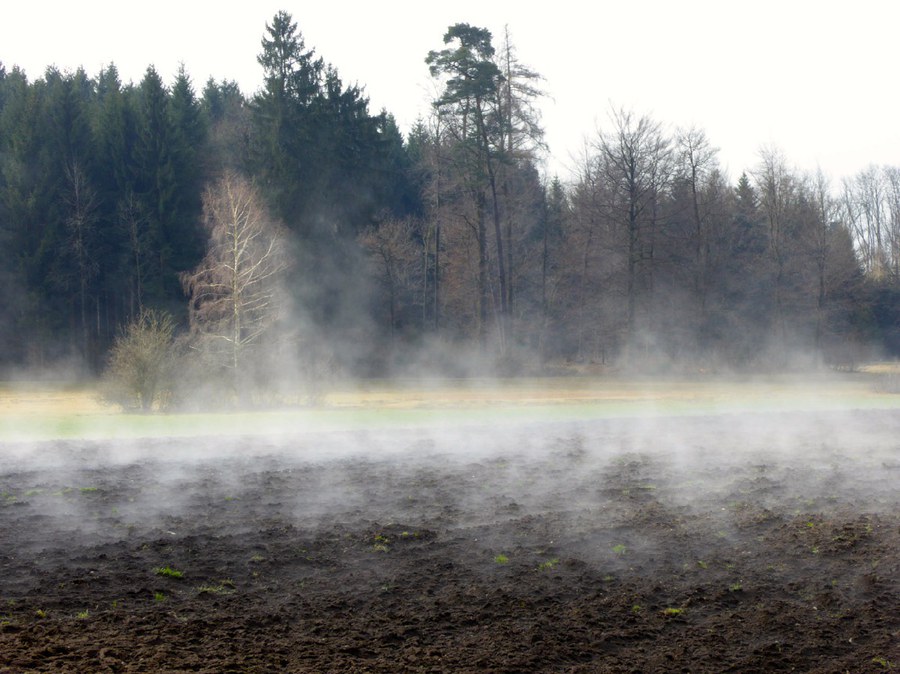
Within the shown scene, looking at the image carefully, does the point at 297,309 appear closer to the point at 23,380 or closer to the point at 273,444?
the point at 23,380

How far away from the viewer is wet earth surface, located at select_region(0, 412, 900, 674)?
5508mm

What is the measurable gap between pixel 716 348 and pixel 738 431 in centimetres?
2408

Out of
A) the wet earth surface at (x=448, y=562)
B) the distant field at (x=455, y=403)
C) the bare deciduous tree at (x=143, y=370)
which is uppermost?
the bare deciduous tree at (x=143, y=370)

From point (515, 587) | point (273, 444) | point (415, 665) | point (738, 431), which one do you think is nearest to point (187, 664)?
point (415, 665)

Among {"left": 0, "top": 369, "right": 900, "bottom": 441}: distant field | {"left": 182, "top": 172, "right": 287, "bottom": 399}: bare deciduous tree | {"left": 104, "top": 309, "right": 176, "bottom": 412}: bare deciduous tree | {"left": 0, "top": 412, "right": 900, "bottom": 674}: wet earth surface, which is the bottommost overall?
{"left": 0, "top": 412, "right": 900, "bottom": 674}: wet earth surface

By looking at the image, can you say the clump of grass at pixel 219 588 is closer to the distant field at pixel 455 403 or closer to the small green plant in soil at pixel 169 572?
the small green plant in soil at pixel 169 572

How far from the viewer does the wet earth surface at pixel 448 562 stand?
5508 mm

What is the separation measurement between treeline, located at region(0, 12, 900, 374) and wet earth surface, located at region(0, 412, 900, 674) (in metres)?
25.3

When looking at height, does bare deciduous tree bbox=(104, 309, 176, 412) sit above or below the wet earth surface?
above

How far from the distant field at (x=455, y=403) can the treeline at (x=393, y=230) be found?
506cm

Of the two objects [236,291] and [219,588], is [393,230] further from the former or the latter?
[219,588]

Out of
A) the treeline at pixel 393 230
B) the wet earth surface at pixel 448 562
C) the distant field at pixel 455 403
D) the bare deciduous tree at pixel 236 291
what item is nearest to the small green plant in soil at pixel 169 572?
the wet earth surface at pixel 448 562

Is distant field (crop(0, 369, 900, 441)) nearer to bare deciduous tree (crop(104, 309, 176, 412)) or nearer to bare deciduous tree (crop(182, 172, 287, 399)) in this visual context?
bare deciduous tree (crop(104, 309, 176, 412))

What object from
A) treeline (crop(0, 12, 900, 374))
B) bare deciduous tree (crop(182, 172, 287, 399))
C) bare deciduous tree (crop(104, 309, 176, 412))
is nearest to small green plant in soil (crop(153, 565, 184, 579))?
bare deciduous tree (crop(104, 309, 176, 412))
